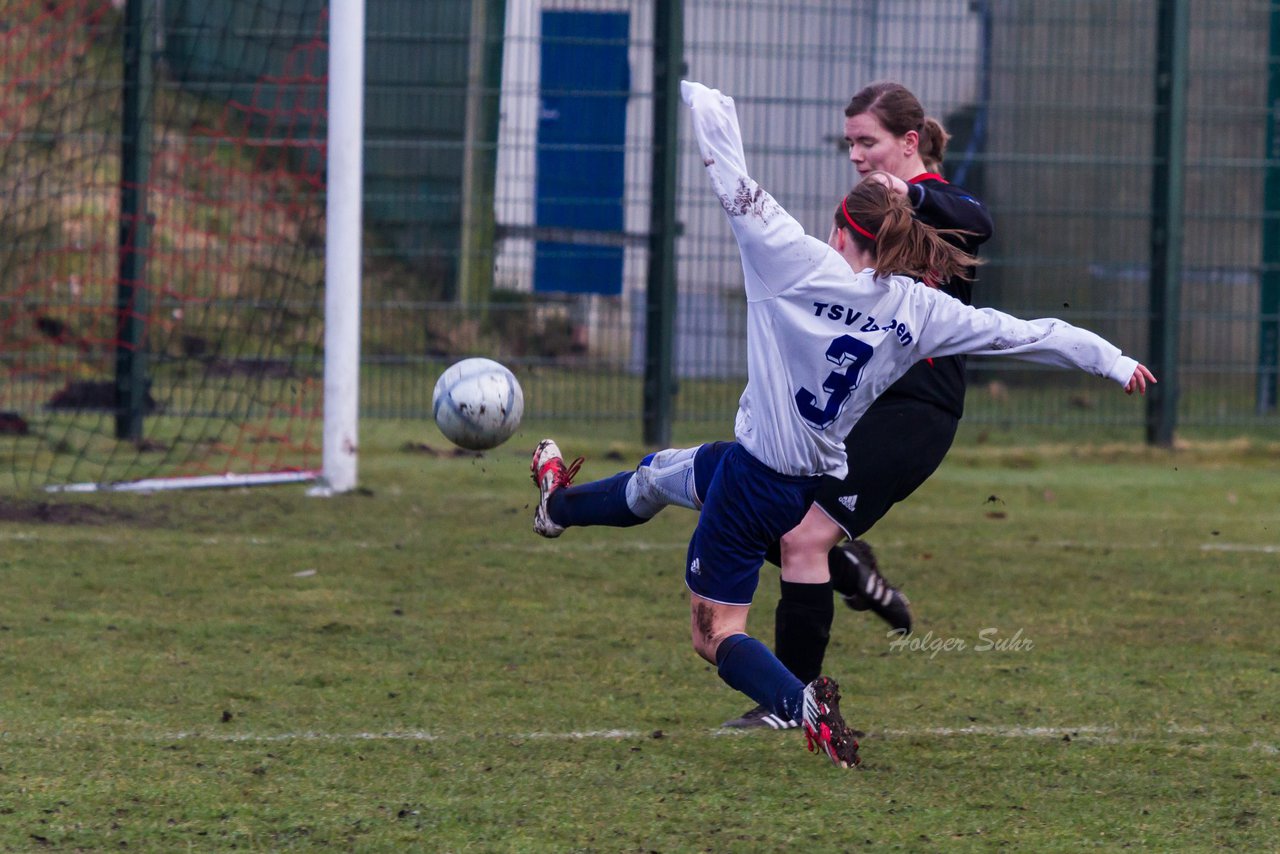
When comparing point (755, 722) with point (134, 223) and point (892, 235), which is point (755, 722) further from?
point (134, 223)

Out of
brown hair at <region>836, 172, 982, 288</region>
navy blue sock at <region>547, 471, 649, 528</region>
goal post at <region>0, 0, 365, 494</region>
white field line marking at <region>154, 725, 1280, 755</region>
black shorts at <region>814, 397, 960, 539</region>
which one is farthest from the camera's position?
goal post at <region>0, 0, 365, 494</region>

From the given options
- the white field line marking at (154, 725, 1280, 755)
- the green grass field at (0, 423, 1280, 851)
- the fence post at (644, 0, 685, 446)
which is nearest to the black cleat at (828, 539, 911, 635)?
the green grass field at (0, 423, 1280, 851)

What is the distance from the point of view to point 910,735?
488cm

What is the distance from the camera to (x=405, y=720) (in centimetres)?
491

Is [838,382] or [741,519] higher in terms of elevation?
[838,382]

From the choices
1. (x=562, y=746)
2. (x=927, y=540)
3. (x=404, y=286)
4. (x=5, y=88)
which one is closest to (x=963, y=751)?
(x=562, y=746)

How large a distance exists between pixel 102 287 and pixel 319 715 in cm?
664

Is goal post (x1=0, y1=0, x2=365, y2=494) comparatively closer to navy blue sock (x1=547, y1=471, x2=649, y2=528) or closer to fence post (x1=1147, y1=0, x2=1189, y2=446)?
navy blue sock (x1=547, y1=471, x2=649, y2=528)

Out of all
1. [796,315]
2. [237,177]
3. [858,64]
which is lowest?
[796,315]

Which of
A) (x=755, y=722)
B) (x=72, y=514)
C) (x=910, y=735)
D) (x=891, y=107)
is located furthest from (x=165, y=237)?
(x=910, y=735)

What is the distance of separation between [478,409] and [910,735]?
1658mm

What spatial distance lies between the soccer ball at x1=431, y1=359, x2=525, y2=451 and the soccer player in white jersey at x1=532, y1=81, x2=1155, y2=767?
3.17 ft

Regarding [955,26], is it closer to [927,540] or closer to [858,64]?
[858,64]

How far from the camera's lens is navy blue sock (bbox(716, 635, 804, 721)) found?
430 centimetres
